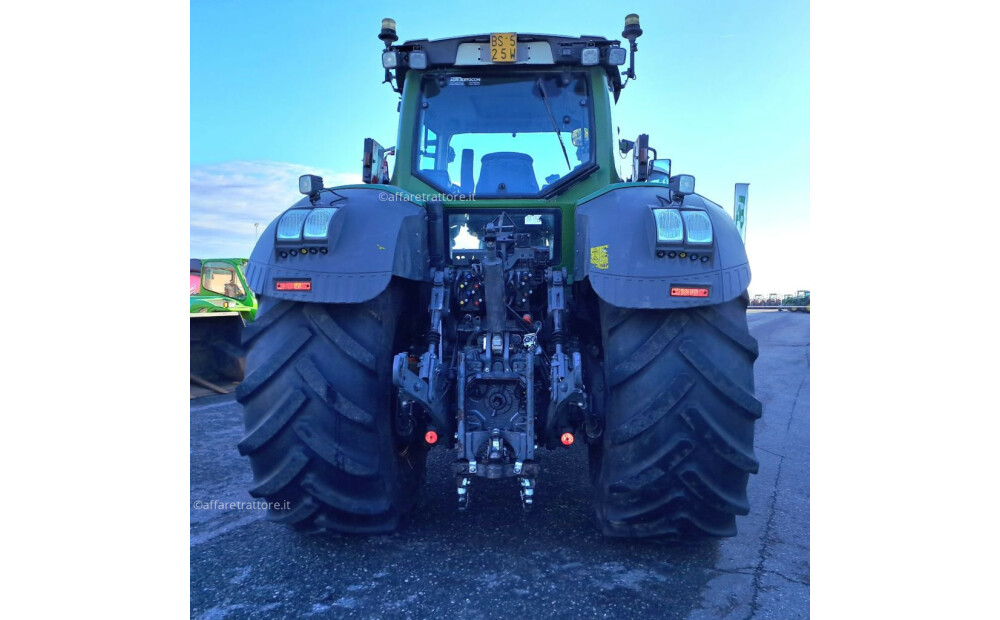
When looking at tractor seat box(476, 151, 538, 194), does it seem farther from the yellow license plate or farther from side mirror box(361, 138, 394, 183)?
side mirror box(361, 138, 394, 183)

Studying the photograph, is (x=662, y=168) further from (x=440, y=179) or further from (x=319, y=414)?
(x=319, y=414)

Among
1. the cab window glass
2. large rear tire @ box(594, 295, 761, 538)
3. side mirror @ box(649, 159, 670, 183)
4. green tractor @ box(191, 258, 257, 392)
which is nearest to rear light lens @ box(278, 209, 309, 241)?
large rear tire @ box(594, 295, 761, 538)

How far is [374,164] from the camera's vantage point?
12.5 ft

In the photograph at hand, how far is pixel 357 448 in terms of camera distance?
239 centimetres

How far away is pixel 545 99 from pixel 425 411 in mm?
1828

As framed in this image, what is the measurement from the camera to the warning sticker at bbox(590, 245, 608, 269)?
234 centimetres

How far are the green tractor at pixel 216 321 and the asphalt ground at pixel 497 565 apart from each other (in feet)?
12.5

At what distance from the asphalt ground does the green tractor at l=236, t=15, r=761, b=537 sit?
0.18 metres

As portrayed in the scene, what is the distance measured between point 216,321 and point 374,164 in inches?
169

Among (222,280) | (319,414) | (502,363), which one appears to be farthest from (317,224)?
(222,280)

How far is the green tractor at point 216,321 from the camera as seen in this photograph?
22.4ft

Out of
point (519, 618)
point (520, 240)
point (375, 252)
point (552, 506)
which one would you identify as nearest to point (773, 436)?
point (552, 506)

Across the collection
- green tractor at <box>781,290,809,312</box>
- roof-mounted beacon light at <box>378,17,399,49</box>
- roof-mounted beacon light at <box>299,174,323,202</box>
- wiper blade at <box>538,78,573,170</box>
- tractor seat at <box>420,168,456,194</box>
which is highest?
Result: roof-mounted beacon light at <box>378,17,399,49</box>

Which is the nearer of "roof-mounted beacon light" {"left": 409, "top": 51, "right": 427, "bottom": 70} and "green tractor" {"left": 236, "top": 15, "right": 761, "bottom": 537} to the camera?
"green tractor" {"left": 236, "top": 15, "right": 761, "bottom": 537}
